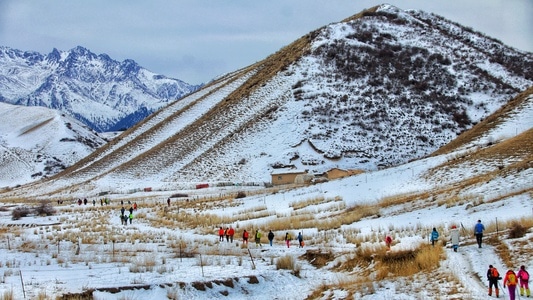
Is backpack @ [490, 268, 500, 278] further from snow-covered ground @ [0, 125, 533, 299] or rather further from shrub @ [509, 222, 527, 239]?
shrub @ [509, 222, 527, 239]

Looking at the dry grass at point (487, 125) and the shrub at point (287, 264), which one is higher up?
the dry grass at point (487, 125)

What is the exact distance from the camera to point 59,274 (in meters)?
17.5

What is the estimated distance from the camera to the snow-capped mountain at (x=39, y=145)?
490ft

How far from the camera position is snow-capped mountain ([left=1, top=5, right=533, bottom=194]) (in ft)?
245

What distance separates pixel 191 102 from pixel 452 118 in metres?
60.3

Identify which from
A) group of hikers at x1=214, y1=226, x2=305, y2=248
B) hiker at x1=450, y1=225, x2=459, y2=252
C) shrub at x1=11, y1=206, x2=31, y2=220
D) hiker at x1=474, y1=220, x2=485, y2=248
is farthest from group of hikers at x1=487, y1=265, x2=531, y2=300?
shrub at x1=11, y1=206, x2=31, y2=220

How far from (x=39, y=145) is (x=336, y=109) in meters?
114

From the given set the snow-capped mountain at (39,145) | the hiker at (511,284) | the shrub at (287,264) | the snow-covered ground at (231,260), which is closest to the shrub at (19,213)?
the snow-covered ground at (231,260)


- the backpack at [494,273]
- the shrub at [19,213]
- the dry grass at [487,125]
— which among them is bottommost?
the backpack at [494,273]

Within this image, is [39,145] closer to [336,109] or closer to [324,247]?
[336,109]

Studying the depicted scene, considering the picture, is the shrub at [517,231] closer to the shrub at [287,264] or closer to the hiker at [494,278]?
the hiker at [494,278]

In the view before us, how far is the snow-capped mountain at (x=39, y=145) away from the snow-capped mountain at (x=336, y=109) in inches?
1671

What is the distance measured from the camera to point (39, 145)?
550 ft

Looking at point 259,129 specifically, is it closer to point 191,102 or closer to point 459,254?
point 191,102
